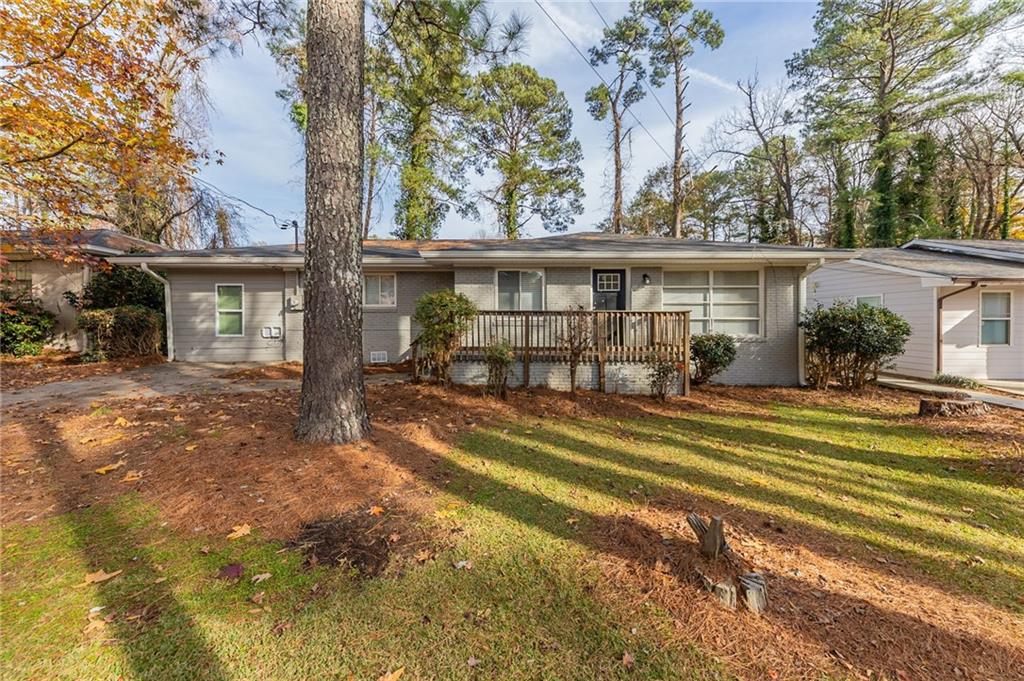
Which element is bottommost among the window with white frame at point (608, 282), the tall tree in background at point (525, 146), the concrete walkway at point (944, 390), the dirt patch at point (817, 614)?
the dirt patch at point (817, 614)

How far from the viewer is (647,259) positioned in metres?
8.52

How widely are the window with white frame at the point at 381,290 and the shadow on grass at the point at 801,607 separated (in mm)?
7756

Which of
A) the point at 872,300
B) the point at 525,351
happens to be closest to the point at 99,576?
the point at 525,351

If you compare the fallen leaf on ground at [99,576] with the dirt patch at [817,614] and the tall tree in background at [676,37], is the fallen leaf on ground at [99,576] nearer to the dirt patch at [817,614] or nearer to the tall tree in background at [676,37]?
the dirt patch at [817,614]

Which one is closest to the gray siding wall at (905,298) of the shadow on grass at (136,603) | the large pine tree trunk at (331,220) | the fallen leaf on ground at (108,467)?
the large pine tree trunk at (331,220)

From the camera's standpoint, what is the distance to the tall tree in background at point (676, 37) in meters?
16.8

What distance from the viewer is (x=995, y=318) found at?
374 inches

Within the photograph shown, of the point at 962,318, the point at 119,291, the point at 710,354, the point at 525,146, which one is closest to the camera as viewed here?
the point at 710,354

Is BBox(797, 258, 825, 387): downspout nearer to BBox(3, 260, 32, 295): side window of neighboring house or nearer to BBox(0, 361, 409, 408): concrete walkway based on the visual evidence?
BBox(0, 361, 409, 408): concrete walkway

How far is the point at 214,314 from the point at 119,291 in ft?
11.3

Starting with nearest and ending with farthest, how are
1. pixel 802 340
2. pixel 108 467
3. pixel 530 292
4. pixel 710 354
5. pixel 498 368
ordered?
pixel 108 467, pixel 498 368, pixel 710 354, pixel 802 340, pixel 530 292

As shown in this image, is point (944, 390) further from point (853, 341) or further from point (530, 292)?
point (530, 292)

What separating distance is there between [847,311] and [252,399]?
1099 cm

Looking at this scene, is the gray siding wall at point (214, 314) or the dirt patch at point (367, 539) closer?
the dirt patch at point (367, 539)
